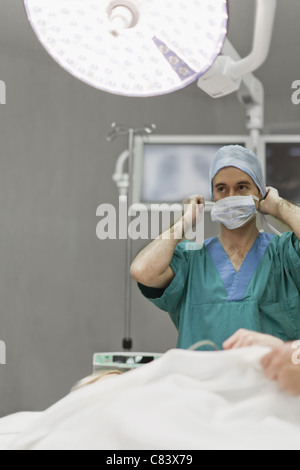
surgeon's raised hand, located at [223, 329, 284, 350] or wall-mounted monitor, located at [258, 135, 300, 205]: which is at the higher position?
wall-mounted monitor, located at [258, 135, 300, 205]

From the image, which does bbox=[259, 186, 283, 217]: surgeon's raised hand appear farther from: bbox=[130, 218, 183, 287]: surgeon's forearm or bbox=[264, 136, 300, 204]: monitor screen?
bbox=[264, 136, 300, 204]: monitor screen

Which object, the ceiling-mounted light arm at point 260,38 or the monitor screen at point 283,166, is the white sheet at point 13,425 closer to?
the ceiling-mounted light arm at point 260,38

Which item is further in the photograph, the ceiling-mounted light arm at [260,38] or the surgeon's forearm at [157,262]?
the surgeon's forearm at [157,262]

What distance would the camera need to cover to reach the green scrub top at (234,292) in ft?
4.42

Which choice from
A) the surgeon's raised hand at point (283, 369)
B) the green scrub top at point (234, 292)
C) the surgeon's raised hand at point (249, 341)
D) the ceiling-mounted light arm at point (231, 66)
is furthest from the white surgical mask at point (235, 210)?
the surgeon's raised hand at point (283, 369)

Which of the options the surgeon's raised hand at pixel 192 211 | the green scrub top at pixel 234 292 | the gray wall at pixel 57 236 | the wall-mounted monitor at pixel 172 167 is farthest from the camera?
the gray wall at pixel 57 236

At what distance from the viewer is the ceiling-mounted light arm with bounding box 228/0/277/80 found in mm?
896

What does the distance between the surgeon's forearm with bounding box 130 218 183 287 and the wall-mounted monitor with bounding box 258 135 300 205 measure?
663 millimetres

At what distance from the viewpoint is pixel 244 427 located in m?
0.69

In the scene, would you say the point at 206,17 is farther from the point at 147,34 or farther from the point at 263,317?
the point at 263,317

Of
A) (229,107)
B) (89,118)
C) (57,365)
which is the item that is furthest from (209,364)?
(229,107)

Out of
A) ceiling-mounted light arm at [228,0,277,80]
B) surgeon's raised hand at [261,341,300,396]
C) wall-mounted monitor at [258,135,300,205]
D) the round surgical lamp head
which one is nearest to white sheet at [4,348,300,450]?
surgeon's raised hand at [261,341,300,396]

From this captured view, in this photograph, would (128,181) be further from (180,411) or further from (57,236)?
(180,411)

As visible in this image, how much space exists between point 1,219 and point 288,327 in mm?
1508
